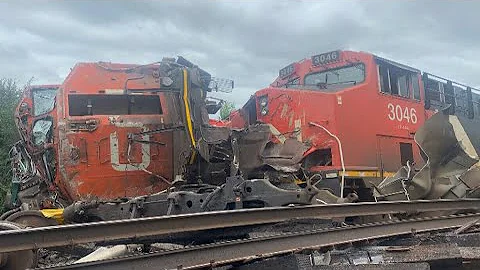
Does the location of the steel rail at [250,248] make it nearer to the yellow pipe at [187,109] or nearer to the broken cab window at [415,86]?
the yellow pipe at [187,109]

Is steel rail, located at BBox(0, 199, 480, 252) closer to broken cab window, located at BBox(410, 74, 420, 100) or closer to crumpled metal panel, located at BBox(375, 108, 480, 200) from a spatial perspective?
crumpled metal panel, located at BBox(375, 108, 480, 200)

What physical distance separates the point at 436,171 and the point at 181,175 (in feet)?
11.7

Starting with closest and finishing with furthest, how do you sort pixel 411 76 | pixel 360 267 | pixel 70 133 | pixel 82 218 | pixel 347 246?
pixel 360 267 → pixel 347 246 → pixel 82 218 → pixel 70 133 → pixel 411 76

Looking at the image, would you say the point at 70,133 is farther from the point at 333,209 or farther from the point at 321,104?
the point at 321,104

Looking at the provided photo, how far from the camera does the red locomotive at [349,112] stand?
25.0 feet

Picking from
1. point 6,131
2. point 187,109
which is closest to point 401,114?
point 187,109

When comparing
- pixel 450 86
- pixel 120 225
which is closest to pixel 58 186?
pixel 120 225

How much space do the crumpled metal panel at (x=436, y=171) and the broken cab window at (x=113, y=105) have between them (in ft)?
10.7

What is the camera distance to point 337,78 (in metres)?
8.62

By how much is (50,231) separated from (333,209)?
2.84 m

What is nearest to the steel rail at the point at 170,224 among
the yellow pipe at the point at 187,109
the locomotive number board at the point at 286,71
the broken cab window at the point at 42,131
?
the yellow pipe at the point at 187,109

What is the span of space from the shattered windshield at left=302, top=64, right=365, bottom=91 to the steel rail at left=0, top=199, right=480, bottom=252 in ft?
9.38

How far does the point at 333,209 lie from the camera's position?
16.2 feet

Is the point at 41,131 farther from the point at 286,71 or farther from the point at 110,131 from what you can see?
the point at 286,71
